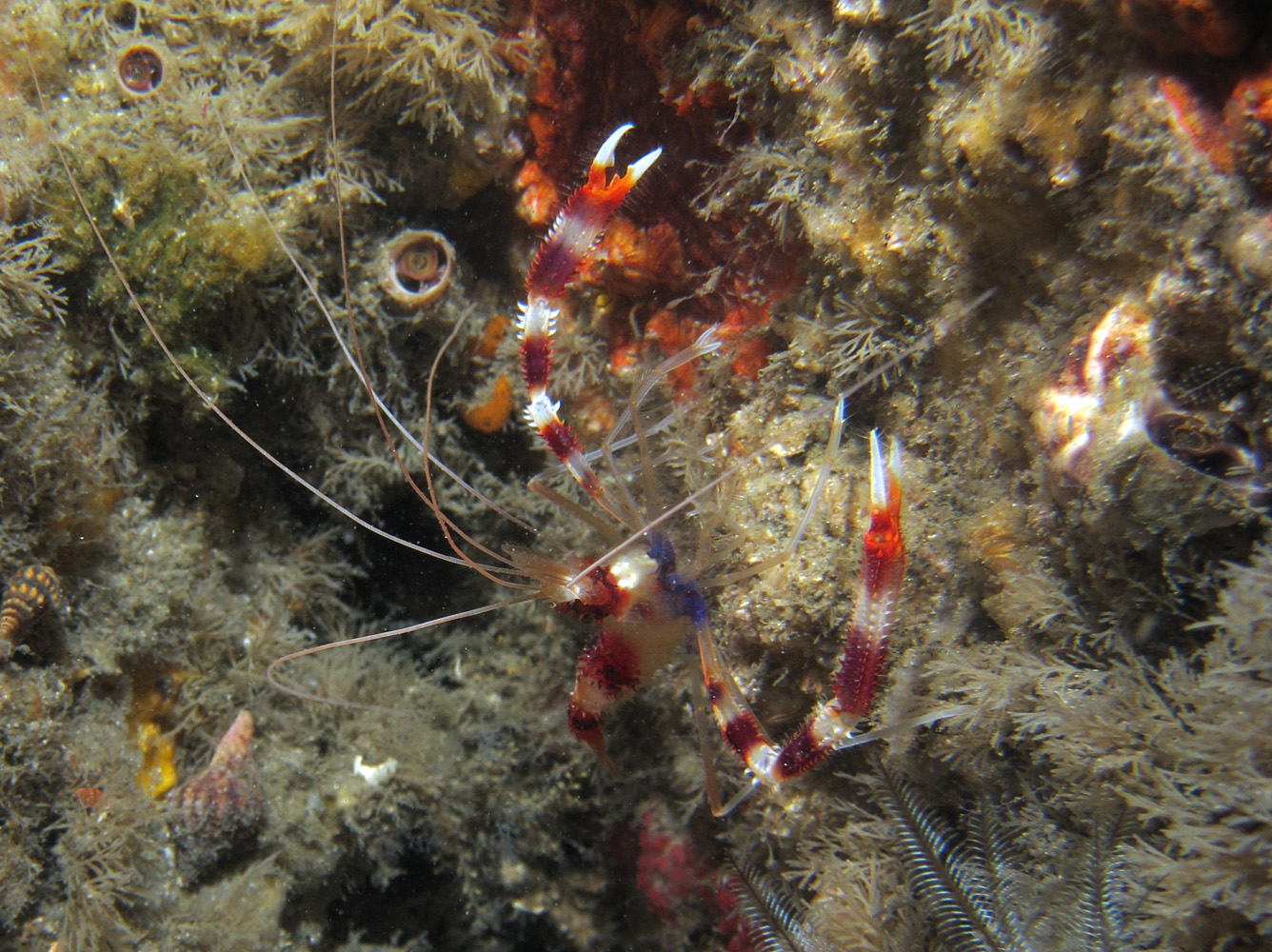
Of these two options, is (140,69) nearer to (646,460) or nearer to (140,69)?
(140,69)

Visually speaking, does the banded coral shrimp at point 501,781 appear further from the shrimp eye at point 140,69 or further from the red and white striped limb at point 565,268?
the shrimp eye at point 140,69

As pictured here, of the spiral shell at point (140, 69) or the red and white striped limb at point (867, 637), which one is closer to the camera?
the red and white striped limb at point (867, 637)

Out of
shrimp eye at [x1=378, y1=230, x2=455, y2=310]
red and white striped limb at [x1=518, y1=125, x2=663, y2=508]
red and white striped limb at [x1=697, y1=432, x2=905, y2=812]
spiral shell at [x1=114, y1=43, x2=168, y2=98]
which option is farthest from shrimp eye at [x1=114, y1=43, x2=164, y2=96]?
red and white striped limb at [x1=697, y1=432, x2=905, y2=812]

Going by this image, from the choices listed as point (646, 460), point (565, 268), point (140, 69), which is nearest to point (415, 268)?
point (565, 268)

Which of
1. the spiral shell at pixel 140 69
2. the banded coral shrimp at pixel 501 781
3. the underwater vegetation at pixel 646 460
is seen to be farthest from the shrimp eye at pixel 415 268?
the spiral shell at pixel 140 69

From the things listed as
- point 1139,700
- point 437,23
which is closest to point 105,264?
point 437,23

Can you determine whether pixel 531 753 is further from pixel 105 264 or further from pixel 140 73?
pixel 140 73
